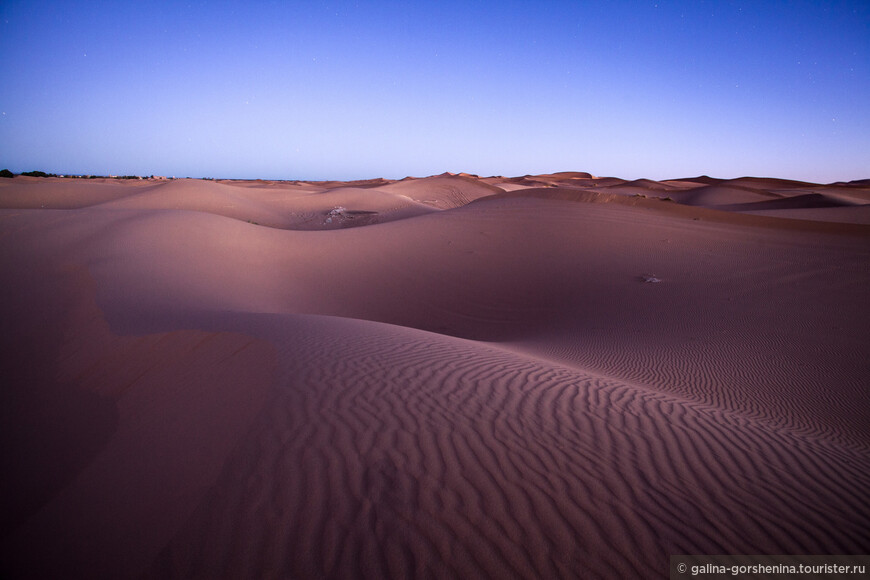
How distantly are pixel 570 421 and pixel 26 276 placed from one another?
9.89 metres

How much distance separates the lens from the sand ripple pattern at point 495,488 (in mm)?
2057

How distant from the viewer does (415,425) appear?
3051mm

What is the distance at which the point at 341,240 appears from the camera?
1433 cm

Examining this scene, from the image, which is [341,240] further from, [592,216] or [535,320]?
[592,216]

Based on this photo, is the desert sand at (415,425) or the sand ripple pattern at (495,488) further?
the desert sand at (415,425)

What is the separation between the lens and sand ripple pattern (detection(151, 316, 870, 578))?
2.06 metres

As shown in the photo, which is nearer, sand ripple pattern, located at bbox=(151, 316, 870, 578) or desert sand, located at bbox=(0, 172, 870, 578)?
sand ripple pattern, located at bbox=(151, 316, 870, 578)

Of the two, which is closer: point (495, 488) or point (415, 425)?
point (495, 488)

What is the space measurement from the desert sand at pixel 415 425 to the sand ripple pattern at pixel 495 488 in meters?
0.01

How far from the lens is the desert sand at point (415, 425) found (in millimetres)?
2158

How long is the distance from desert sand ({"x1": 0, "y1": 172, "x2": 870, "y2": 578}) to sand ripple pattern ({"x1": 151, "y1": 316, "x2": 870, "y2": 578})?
0.01m

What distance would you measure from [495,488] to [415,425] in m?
0.81

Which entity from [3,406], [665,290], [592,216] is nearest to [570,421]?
[3,406]

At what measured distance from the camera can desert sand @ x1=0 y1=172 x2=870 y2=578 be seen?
216 centimetres
